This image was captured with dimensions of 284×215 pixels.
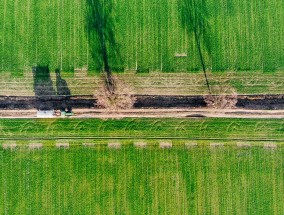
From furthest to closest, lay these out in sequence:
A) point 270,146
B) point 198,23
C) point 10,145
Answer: point 270,146, point 198,23, point 10,145

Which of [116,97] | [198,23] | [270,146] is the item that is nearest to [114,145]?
[116,97]

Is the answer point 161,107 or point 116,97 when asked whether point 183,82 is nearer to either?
point 161,107

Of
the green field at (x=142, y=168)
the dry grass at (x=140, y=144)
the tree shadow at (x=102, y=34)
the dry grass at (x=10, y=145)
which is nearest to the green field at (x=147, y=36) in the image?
the tree shadow at (x=102, y=34)

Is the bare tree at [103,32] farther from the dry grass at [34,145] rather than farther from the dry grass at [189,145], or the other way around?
the dry grass at [189,145]

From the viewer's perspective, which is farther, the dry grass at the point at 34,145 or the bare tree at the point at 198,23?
the bare tree at the point at 198,23

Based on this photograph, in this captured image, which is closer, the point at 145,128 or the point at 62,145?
the point at 62,145

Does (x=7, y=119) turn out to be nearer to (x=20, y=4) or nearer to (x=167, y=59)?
(x=20, y=4)

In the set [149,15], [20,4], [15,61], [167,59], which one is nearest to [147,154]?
[167,59]
